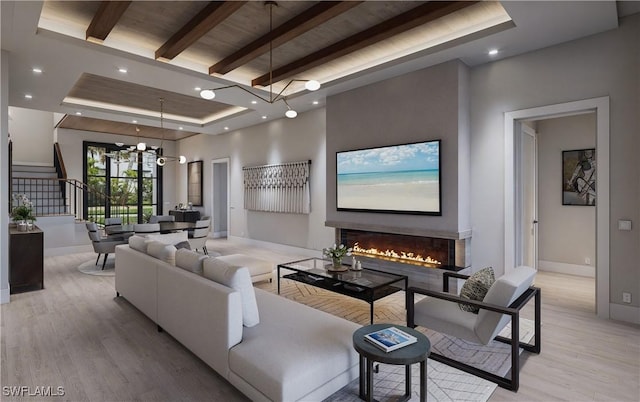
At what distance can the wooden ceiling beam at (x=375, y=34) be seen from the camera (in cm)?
337

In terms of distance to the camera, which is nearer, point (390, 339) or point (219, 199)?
point (390, 339)

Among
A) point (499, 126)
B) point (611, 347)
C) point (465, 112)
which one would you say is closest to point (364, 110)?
point (465, 112)

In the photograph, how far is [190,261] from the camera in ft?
9.29

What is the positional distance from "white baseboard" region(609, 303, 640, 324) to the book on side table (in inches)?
114

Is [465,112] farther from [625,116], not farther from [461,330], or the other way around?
[461,330]

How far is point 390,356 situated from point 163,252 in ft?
8.09

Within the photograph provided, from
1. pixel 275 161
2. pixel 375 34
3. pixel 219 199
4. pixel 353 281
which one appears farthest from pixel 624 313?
→ pixel 219 199

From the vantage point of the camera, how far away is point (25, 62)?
4195 millimetres

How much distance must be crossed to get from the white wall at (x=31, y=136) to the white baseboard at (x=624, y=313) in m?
12.8

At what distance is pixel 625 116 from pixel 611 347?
2.29m

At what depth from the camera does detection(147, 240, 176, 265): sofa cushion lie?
3313 millimetres

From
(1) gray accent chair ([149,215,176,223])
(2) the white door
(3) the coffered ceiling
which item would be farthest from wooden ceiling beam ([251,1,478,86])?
(1) gray accent chair ([149,215,176,223])

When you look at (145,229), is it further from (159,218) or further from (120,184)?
(120,184)

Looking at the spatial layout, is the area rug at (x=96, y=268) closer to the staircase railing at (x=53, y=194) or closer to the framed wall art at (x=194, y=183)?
the staircase railing at (x=53, y=194)
